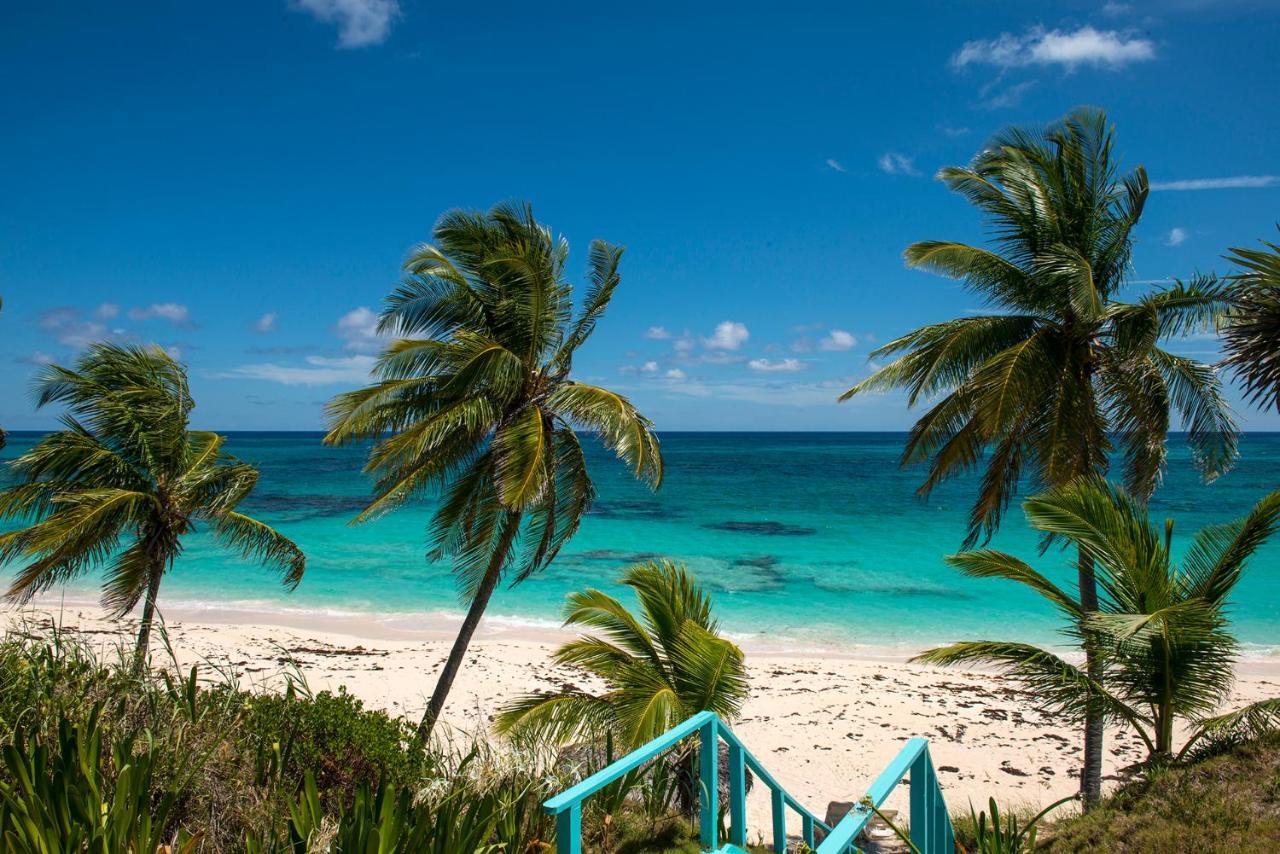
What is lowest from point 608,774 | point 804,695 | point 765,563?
point 804,695

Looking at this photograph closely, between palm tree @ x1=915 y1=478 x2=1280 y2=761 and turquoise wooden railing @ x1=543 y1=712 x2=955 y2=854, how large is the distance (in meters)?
4.07

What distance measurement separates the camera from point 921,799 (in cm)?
397

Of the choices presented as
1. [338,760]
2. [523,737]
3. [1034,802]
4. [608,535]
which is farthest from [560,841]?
[608,535]

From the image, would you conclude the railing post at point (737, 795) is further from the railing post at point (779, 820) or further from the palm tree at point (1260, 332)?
the palm tree at point (1260, 332)

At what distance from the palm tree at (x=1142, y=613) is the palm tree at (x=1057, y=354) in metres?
1.31

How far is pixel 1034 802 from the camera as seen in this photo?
1072cm

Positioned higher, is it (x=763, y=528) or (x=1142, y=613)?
(x=1142, y=613)

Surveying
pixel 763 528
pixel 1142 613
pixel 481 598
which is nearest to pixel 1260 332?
pixel 1142 613

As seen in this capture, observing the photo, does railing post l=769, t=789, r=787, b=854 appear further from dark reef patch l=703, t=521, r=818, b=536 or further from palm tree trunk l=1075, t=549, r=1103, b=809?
dark reef patch l=703, t=521, r=818, b=536

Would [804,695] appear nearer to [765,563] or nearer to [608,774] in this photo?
[608,774]

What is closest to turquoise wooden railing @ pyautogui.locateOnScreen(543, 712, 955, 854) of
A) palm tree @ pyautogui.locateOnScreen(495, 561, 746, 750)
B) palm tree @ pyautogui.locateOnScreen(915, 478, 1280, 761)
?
palm tree @ pyautogui.locateOnScreen(495, 561, 746, 750)

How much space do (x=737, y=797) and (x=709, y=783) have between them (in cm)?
48

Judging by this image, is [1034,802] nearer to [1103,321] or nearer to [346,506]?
[1103,321]

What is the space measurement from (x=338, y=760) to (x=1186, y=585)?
26.6ft
